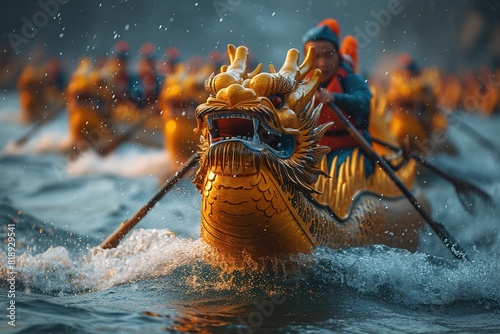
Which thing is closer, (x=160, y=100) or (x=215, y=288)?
(x=215, y=288)

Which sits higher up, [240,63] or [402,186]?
[240,63]

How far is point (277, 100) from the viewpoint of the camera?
Result: 4148 millimetres

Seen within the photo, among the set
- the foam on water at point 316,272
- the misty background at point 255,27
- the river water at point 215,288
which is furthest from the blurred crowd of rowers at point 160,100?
the foam on water at point 316,272

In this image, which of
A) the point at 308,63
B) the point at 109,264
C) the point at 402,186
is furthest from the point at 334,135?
the point at 109,264

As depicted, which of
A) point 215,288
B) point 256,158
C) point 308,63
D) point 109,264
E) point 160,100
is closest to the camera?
point 256,158

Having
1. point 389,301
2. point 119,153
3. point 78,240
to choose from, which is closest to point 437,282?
point 389,301

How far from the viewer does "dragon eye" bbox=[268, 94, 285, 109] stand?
4.12 meters

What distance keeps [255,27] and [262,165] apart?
40.0 feet

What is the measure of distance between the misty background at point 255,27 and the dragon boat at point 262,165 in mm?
10889

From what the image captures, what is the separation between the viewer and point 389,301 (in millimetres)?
4352

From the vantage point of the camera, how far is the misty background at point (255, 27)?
16562 mm

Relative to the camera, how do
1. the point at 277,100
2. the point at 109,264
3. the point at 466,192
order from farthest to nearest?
1. the point at 466,192
2. the point at 109,264
3. the point at 277,100

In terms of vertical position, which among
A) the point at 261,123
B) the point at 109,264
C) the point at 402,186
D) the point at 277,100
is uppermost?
the point at 277,100

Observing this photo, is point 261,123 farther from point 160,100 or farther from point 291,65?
point 160,100
